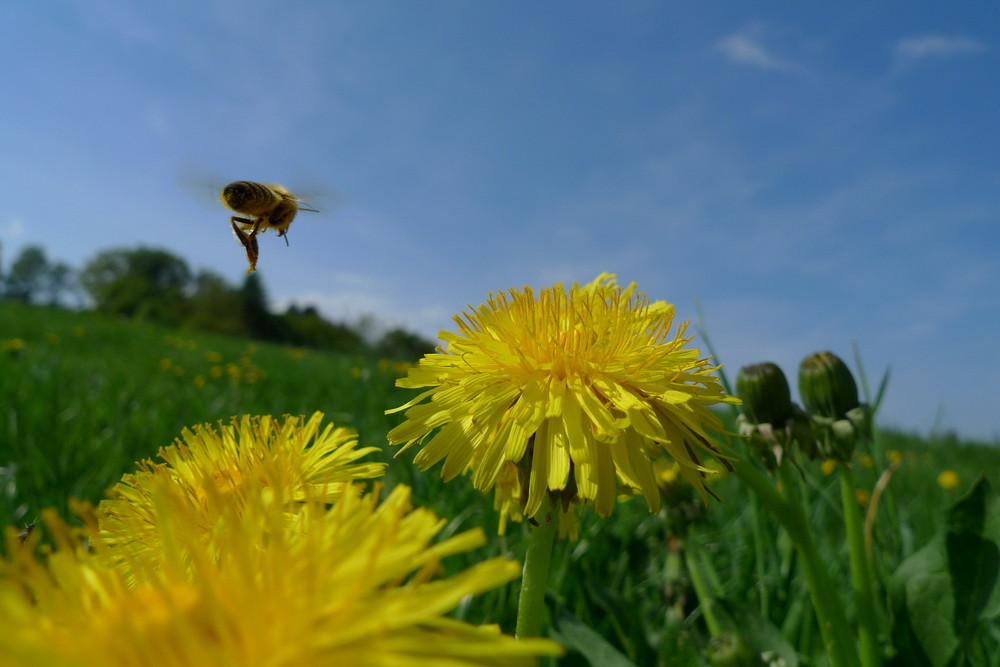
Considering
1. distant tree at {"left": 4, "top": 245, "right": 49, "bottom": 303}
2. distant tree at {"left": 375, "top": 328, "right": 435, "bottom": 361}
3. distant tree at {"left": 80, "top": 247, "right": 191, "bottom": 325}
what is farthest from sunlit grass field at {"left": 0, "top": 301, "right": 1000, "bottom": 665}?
distant tree at {"left": 4, "top": 245, "right": 49, "bottom": 303}

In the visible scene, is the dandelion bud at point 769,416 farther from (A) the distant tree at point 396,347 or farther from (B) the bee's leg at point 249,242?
(A) the distant tree at point 396,347

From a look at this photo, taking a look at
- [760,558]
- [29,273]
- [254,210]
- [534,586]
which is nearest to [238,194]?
[254,210]

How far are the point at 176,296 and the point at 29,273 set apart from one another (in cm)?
5038

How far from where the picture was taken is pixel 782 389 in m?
1.74

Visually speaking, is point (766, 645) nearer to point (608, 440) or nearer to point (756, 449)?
point (756, 449)

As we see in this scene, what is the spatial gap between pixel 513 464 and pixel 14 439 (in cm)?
238

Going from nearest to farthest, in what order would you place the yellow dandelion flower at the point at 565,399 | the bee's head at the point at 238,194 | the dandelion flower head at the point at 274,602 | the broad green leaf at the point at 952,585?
the dandelion flower head at the point at 274,602
the yellow dandelion flower at the point at 565,399
the broad green leaf at the point at 952,585
the bee's head at the point at 238,194

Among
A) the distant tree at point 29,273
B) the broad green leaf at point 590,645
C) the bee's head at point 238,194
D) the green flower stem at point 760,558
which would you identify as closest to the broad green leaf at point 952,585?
the green flower stem at point 760,558

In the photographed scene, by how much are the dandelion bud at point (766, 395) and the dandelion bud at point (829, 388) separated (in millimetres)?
115

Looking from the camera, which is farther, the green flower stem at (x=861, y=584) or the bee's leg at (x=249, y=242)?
the bee's leg at (x=249, y=242)

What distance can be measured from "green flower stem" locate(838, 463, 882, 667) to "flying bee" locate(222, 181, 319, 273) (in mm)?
1609

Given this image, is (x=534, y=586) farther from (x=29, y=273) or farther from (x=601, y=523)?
(x=29, y=273)


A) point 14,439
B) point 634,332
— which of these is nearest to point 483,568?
point 634,332

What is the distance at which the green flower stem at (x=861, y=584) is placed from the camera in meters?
1.53
